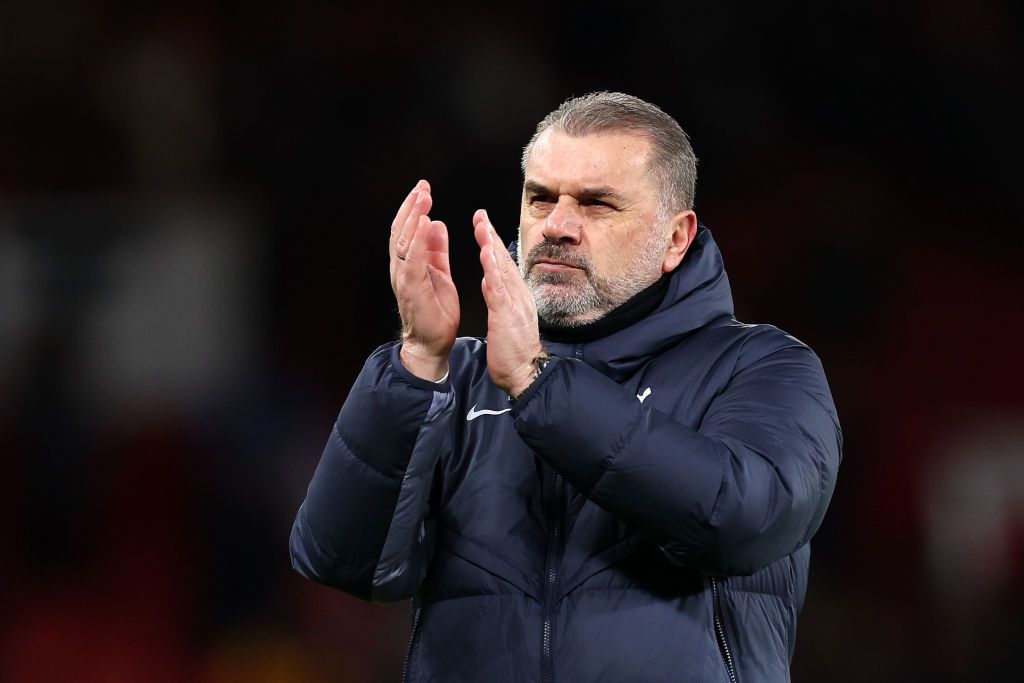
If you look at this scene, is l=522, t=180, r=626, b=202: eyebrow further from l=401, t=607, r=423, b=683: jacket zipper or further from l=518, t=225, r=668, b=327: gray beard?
l=401, t=607, r=423, b=683: jacket zipper

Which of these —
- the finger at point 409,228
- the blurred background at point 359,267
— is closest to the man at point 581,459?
the finger at point 409,228

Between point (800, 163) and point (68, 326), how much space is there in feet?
6.24

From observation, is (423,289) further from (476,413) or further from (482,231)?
(476,413)

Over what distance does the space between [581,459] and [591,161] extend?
40 centimetres

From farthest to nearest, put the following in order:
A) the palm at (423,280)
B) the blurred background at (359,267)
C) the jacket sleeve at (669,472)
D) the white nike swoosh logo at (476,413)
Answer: the blurred background at (359,267), the white nike swoosh logo at (476,413), the palm at (423,280), the jacket sleeve at (669,472)

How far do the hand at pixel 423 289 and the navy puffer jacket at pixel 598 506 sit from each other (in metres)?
0.02

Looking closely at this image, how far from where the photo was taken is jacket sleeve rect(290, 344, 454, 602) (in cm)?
120

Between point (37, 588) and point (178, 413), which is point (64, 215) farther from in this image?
point (37, 588)

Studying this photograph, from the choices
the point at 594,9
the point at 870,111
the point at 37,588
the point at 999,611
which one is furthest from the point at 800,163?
the point at 37,588

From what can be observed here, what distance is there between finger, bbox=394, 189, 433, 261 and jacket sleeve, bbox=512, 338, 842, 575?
7.5 inches

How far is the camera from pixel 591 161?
1373 millimetres

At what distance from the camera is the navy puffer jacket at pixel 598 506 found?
1.11 meters

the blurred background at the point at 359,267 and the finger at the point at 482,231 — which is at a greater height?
the finger at the point at 482,231

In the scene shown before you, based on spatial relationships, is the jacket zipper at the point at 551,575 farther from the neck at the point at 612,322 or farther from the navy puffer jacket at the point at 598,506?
the neck at the point at 612,322
